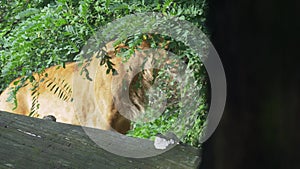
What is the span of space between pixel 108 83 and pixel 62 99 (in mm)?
287

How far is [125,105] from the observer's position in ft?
8.77

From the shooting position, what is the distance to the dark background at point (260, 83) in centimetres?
35

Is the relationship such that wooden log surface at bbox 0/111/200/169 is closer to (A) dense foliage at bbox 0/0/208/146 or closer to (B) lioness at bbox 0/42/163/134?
(A) dense foliage at bbox 0/0/208/146

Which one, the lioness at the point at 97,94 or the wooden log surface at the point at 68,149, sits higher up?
the wooden log surface at the point at 68,149

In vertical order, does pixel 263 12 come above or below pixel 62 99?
above

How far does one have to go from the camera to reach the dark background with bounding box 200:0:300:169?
1.14 ft

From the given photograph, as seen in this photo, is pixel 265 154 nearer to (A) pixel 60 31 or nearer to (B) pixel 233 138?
(B) pixel 233 138

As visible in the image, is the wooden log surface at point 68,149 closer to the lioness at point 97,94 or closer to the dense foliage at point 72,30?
the dense foliage at point 72,30

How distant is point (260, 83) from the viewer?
0.36m

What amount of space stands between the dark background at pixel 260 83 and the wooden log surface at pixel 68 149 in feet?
1.53

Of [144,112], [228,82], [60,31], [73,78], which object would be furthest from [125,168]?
[73,78]

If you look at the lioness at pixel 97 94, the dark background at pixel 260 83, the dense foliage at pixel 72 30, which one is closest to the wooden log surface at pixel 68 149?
the dark background at pixel 260 83

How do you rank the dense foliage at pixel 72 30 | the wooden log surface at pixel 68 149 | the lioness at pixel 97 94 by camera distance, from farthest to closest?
the lioness at pixel 97 94 < the dense foliage at pixel 72 30 < the wooden log surface at pixel 68 149

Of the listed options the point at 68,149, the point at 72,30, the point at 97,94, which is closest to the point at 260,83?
the point at 68,149
